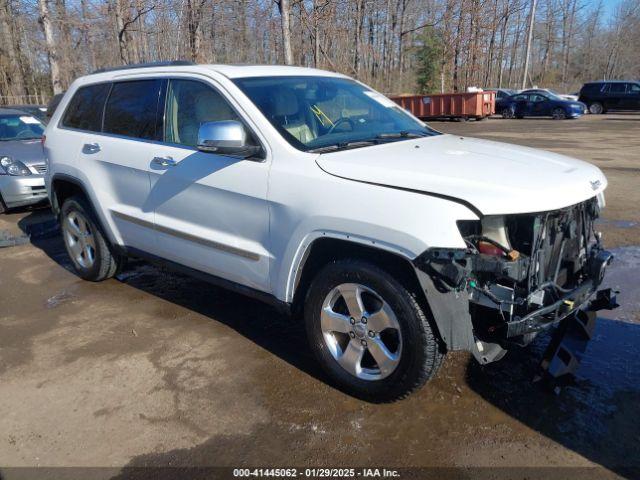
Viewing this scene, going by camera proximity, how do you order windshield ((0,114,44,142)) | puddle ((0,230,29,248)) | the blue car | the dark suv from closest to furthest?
puddle ((0,230,29,248)), windshield ((0,114,44,142)), the blue car, the dark suv

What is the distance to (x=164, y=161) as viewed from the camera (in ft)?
13.0

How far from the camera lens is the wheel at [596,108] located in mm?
29511

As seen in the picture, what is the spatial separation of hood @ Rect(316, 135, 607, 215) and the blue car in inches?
1044

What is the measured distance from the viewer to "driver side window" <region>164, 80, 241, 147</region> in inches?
147

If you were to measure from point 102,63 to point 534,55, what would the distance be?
49324 mm

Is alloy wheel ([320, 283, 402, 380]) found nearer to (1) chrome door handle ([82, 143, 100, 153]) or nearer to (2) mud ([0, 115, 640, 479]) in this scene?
(2) mud ([0, 115, 640, 479])

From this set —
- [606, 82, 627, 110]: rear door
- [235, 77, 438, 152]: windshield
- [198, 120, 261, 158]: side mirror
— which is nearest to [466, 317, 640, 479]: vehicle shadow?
[235, 77, 438, 152]: windshield

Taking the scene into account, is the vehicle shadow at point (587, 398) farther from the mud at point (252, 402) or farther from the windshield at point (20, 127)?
the windshield at point (20, 127)

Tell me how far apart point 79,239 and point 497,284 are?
13.7 feet

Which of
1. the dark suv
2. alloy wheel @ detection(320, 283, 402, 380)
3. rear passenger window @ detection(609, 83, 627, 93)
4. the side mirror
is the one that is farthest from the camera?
rear passenger window @ detection(609, 83, 627, 93)

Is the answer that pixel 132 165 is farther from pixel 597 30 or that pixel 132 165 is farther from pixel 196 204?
pixel 597 30

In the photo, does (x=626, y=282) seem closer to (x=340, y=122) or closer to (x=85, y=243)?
(x=340, y=122)

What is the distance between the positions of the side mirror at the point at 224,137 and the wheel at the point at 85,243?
7.30 feet

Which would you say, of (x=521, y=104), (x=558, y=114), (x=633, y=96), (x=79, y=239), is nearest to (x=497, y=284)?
(x=79, y=239)
